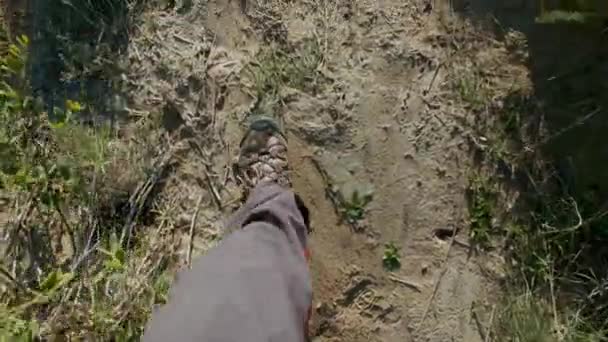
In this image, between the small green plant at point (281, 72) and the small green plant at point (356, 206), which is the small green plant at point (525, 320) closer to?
the small green plant at point (356, 206)

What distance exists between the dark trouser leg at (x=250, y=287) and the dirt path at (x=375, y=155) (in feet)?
0.69

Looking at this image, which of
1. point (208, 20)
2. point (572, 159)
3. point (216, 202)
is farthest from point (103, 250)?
point (572, 159)

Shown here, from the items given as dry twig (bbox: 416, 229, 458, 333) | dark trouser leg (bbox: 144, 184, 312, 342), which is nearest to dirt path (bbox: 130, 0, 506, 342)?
dry twig (bbox: 416, 229, 458, 333)

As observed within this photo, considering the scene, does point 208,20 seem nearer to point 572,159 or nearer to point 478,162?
point 478,162

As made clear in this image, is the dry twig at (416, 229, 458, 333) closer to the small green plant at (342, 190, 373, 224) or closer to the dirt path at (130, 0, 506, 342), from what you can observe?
the dirt path at (130, 0, 506, 342)

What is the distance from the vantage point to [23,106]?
2662 millimetres

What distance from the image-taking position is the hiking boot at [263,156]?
8.21ft

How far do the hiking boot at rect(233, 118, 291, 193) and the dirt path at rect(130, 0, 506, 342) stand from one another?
0.14 ft

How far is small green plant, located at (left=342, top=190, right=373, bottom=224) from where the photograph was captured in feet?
8.16

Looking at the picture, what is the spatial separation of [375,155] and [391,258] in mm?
311

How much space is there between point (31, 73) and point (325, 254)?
1152 millimetres

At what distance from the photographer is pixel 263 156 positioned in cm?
250

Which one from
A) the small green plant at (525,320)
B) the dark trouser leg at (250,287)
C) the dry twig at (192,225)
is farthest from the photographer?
the dry twig at (192,225)

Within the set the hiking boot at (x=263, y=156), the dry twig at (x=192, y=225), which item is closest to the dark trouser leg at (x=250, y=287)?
the hiking boot at (x=263, y=156)
